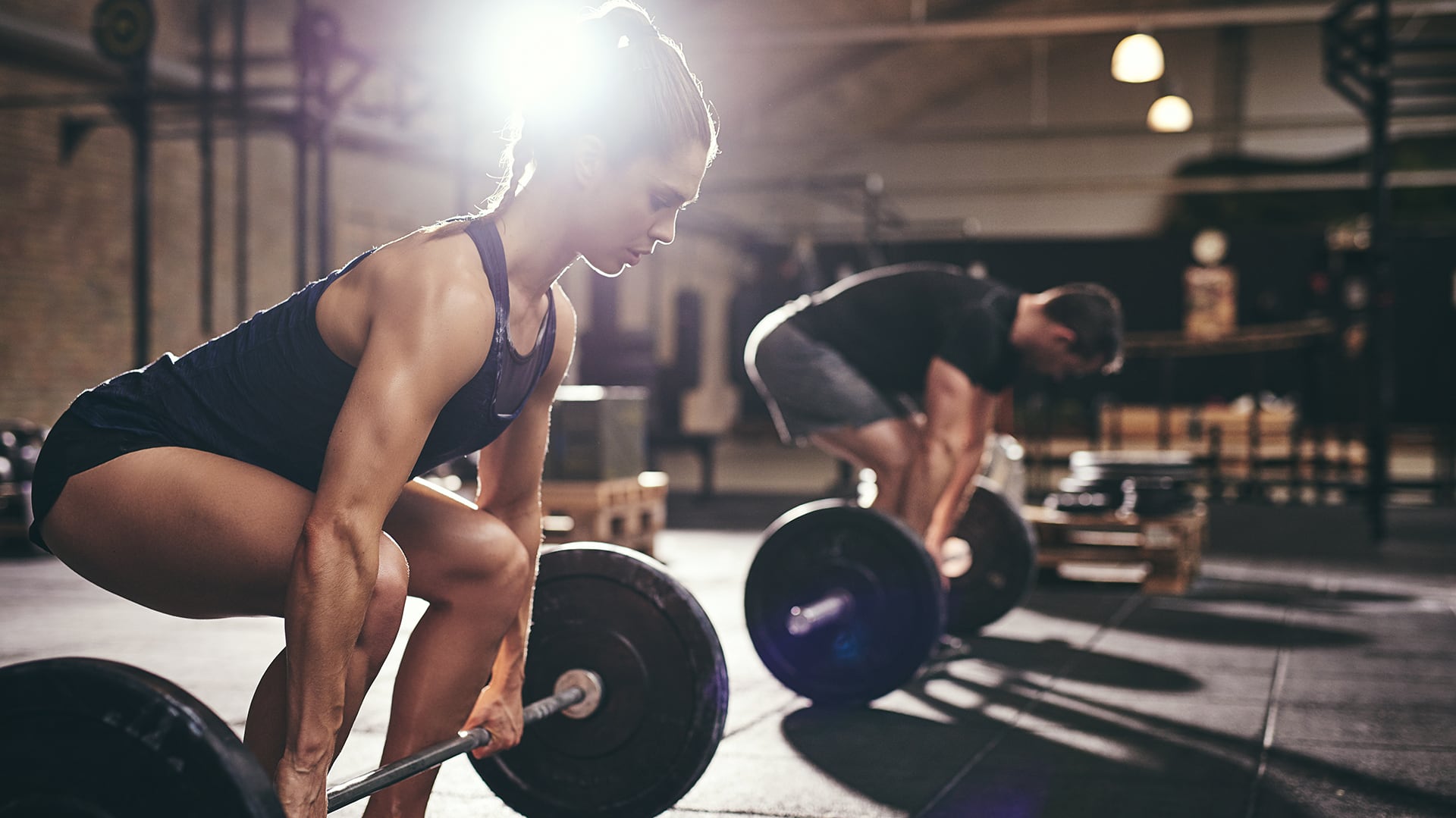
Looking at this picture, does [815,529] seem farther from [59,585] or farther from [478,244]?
[59,585]

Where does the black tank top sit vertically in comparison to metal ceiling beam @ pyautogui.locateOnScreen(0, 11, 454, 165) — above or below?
below

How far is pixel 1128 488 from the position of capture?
477cm

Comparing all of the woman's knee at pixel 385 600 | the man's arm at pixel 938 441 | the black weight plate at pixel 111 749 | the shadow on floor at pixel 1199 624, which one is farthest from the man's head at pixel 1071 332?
the black weight plate at pixel 111 749

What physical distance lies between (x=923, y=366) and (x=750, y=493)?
6.43m

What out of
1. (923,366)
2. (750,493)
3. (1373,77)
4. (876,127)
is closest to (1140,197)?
(876,127)

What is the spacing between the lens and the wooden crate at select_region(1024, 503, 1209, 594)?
467 cm

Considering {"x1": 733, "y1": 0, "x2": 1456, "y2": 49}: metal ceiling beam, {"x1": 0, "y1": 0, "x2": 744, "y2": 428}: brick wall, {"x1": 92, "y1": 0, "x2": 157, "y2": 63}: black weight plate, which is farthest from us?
{"x1": 733, "y1": 0, "x2": 1456, "y2": 49}: metal ceiling beam

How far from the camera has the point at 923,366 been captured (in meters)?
3.30

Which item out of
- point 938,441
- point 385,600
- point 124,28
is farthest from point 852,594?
point 124,28

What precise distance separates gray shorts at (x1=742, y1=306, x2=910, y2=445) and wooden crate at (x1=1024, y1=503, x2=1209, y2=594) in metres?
1.66

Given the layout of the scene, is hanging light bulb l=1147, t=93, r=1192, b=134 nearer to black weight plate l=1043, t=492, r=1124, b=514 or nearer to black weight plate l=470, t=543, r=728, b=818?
black weight plate l=1043, t=492, r=1124, b=514

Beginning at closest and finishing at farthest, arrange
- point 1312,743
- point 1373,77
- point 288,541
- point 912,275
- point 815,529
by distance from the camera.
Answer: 1. point 288,541
2. point 1312,743
3. point 815,529
4. point 912,275
5. point 1373,77

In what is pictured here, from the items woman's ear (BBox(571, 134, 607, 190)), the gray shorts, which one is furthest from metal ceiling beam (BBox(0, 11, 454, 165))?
woman's ear (BBox(571, 134, 607, 190))

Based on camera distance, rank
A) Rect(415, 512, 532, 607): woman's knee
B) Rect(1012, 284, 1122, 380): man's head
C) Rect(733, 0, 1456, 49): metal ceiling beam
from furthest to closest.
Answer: Rect(733, 0, 1456, 49): metal ceiling beam → Rect(1012, 284, 1122, 380): man's head → Rect(415, 512, 532, 607): woman's knee
